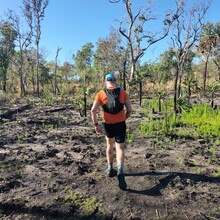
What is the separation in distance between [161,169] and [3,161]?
285cm

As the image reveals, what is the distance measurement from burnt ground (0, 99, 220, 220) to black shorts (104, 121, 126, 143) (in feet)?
2.03

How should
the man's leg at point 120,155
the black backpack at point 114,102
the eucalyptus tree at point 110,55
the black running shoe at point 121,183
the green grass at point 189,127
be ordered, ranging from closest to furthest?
the black running shoe at point 121,183 → the man's leg at point 120,155 → the black backpack at point 114,102 → the green grass at point 189,127 → the eucalyptus tree at point 110,55

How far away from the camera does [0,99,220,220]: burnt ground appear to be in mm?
3131

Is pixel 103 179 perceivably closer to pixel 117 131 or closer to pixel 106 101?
pixel 117 131

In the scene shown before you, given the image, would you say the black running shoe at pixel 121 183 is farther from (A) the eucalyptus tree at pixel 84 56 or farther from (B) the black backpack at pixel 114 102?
(A) the eucalyptus tree at pixel 84 56

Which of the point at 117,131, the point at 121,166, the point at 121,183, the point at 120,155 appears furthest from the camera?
the point at 117,131

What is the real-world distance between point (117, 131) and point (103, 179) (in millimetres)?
752

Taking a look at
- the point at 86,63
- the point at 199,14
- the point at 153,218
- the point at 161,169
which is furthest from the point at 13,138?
the point at 86,63

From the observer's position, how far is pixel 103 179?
3.99 m

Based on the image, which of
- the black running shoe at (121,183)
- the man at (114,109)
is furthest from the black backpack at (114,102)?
the black running shoe at (121,183)

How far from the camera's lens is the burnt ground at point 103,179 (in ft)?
10.3

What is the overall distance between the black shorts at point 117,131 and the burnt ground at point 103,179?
0.62 meters

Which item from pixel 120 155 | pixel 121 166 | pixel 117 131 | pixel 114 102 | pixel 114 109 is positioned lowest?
pixel 121 166

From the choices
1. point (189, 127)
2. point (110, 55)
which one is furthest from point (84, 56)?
point (189, 127)
